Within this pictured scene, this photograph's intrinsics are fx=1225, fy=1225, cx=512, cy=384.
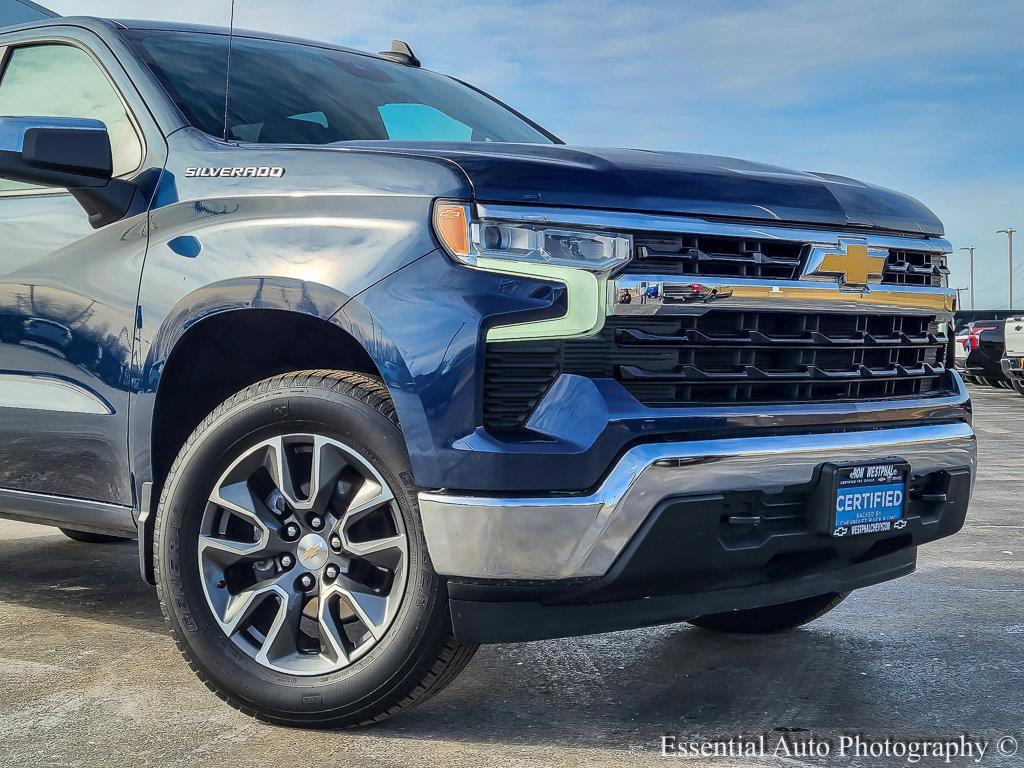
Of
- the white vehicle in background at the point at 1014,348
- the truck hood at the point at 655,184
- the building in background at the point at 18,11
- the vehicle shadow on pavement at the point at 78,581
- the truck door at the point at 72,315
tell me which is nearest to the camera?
the truck hood at the point at 655,184

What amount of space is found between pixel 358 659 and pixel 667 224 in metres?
1.29

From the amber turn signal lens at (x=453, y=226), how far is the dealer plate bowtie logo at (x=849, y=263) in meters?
0.91

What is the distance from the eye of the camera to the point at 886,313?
132 inches

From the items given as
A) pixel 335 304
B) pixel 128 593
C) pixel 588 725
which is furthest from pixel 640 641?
pixel 128 593

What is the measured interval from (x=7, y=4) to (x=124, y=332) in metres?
15.1

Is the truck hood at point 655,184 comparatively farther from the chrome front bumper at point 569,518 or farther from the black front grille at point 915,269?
the chrome front bumper at point 569,518

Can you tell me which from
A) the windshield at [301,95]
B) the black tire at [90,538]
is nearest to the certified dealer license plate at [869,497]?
the windshield at [301,95]

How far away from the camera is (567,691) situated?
3.46 meters

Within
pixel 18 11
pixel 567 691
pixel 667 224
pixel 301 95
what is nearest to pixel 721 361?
pixel 667 224

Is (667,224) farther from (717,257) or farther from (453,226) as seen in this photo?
(453,226)

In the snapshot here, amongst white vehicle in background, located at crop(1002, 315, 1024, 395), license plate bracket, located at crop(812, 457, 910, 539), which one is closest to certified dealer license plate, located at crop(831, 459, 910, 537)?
license plate bracket, located at crop(812, 457, 910, 539)

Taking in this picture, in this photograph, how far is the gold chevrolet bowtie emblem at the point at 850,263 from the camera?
3123 mm

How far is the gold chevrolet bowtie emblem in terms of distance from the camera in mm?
3123

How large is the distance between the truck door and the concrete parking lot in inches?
22.0
